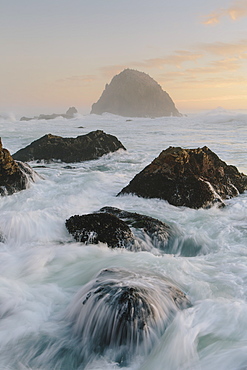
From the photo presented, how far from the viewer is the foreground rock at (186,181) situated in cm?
720

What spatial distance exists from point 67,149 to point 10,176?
5874 mm

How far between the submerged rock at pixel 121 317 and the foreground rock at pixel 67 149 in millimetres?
10178

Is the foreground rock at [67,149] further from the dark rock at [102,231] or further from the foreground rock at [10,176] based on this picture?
the dark rock at [102,231]

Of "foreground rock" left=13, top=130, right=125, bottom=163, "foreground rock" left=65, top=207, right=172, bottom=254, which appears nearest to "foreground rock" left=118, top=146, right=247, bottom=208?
"foreground rock" left=65, top=207, right=172, bottom=254

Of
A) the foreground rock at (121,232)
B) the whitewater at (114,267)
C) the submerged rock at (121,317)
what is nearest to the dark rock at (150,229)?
the foreground rock at (121,232)

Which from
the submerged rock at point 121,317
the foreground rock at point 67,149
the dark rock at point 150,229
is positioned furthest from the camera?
the foreground rock at point 67,149

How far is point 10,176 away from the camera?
7957mm

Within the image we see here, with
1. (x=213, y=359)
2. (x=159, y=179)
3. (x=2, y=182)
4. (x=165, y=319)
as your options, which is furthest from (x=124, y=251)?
(x=2, y=182)

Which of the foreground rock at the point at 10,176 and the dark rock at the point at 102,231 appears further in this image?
the foreground rock at the point at 10,176

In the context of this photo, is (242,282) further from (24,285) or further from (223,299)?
(24,285)

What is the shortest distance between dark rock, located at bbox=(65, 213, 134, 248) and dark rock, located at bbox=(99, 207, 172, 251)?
226 mm

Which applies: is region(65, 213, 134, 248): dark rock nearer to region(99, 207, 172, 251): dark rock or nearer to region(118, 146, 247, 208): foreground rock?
region(99, 207, 172, 251): dark rock

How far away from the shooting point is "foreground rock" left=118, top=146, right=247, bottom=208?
7.20m

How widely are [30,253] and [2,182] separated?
346cm
